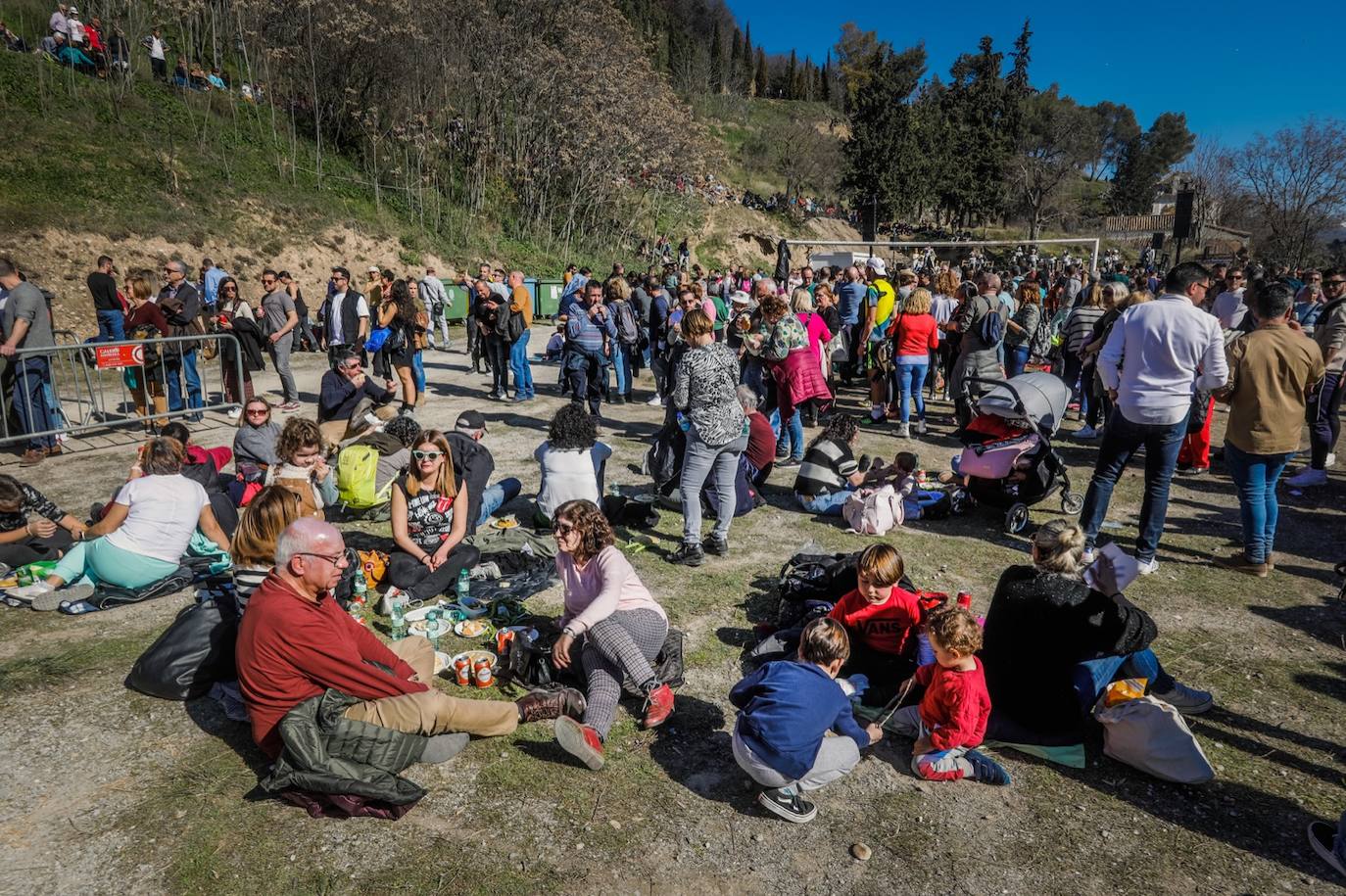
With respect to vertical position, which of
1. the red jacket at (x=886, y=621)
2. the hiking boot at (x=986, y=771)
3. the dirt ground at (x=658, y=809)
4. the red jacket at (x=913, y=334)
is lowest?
the dirt ground at (x=658, y=809)

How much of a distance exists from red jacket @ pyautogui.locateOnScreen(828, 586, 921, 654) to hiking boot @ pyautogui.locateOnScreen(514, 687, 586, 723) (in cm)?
149

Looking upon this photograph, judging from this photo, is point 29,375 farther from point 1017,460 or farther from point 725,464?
point 1017,460

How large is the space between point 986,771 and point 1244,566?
3.67 meters

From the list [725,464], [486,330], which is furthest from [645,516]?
[486,330]

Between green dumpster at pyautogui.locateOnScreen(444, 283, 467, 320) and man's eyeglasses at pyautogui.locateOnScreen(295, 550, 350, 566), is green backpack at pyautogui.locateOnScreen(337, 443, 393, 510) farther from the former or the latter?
green dumpster at pyautogui.locateOnScreen(444, 283, 467, 320)

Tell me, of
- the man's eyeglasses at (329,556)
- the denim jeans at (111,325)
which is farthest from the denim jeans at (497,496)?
the denim jeans at (111,325)

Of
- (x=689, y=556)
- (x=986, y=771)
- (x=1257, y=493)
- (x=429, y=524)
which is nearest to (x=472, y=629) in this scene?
(x=429, y=524)

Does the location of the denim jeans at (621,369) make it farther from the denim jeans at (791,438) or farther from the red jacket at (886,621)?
the red jacket at (886,621)

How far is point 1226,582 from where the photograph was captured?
563 cm

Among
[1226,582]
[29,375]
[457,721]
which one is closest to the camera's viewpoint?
[457,721]

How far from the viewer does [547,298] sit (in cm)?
2155

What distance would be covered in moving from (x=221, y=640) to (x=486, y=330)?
25.7ft

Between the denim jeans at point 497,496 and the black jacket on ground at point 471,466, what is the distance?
1.07 feet

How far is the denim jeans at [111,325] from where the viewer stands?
10836mm
